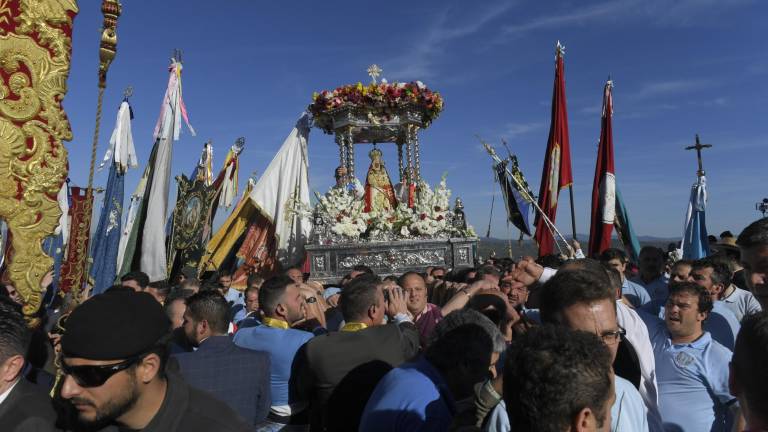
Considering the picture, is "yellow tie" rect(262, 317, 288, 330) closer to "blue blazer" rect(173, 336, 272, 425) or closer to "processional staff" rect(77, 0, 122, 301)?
"blue blazer" rect(173, 336, 272, 425)

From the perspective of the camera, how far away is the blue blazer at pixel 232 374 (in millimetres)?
3252

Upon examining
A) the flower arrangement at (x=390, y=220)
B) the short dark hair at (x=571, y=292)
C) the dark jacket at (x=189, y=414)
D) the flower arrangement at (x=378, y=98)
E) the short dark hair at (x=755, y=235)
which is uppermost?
the flower arrangement at (x=378, y=98)

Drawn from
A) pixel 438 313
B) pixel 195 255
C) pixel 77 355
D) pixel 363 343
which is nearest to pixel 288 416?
pixel 363 343

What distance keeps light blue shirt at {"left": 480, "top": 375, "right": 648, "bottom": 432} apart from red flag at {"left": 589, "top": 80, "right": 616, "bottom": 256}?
27.8 feet

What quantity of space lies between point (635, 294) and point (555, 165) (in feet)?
18.7

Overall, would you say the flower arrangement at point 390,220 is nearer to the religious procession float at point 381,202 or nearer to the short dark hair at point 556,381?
the religious procession float at point 381,202

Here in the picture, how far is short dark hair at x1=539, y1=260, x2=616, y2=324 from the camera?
2.49 meters

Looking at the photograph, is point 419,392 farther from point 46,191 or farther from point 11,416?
point 46,191

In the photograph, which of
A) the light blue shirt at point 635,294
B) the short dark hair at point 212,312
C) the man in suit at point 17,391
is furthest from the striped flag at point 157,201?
the light blue shirt at point 635,294

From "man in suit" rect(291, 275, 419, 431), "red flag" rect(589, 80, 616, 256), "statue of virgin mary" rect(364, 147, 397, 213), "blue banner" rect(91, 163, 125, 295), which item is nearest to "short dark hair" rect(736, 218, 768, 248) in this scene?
"man in suit" rect(291, 275, 419, 431)

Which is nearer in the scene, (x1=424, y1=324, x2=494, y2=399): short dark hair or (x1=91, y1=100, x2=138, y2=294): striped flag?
(x1=424, y1=324, x2=494, y2=399): short dark hair

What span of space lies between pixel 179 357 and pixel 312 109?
12672 millimetres

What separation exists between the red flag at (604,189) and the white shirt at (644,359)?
7.35m

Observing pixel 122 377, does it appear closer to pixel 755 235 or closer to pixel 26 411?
pixel 26 411
